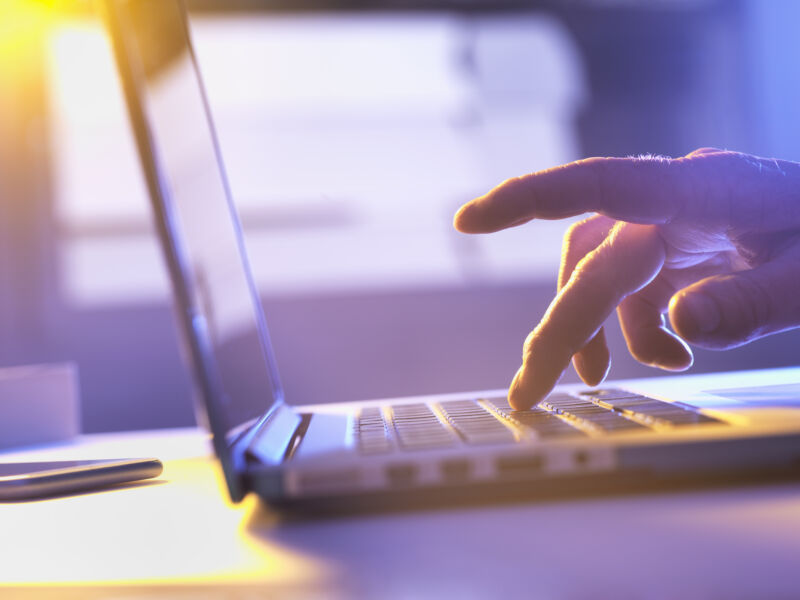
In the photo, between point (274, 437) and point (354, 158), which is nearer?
point (274, 437)

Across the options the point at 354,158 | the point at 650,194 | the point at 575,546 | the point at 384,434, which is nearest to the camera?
the point at 575,546

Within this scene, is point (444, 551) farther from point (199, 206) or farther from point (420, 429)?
point (199, 206)

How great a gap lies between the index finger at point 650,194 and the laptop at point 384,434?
0.17 meters

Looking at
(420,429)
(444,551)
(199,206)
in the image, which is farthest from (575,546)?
(199,206)

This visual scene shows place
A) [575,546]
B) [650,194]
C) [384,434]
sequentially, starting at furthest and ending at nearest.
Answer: [650,194], [384,434], [575,546]

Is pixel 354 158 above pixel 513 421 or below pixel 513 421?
above

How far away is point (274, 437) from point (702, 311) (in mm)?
360

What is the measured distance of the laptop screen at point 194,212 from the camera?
34 centimetres

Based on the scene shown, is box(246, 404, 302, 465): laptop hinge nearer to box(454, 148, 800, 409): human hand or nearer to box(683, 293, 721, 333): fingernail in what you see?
box(454, 148, 800, 409): human hand

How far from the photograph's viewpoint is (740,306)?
53 centimetres

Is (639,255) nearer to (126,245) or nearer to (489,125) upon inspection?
(489,125)

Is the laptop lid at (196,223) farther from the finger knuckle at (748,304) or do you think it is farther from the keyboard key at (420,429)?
the finger knuckle at (748,304)

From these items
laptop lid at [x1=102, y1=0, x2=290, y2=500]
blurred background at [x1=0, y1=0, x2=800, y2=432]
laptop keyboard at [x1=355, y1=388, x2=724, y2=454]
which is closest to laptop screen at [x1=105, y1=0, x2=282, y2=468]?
laptop lid at [x1=102, y1=0, x2=290, y2=500]

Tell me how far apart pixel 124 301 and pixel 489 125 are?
186cm
